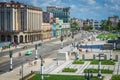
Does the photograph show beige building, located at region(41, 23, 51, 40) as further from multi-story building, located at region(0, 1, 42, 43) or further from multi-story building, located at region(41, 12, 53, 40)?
multi-story building, located at region(0, 1, 42, 43)

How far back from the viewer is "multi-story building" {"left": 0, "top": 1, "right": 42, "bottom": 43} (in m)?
134

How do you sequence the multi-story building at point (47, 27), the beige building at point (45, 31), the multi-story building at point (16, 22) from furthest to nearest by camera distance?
the multi-story building at point (47, 27) < the beige building at point (45, 31) < the multi-story building at point (16, 22)

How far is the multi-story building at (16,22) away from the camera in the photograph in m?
134

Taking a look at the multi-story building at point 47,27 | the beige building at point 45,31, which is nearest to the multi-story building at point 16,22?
the beige building at point 45,31

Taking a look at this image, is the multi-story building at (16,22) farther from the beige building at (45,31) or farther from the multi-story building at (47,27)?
the multi-story building at (47,27)

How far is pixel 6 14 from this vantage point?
133875 mm

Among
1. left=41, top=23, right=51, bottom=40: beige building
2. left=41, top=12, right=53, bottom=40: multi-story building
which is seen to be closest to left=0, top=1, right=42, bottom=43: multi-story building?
left=41, top=23, right=51, bottom=40: beige building

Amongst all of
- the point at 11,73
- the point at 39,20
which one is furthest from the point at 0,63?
the point at 39,20

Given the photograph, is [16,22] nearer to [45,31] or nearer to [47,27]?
[45,31]

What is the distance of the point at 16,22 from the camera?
136 meters

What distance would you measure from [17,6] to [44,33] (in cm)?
3886

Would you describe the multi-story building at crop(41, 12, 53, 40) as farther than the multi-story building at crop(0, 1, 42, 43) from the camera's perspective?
Yes

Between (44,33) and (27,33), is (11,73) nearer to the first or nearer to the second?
(27,33)

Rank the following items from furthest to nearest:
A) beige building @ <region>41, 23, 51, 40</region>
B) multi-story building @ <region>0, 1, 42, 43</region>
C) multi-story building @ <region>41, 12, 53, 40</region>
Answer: multi-story building @ <region>41, 12, 53, 40</region>
beige building @ <region>41, 23, 51, 40</region>
multi-story building @ <region>0, 1, 42, 43</region>
